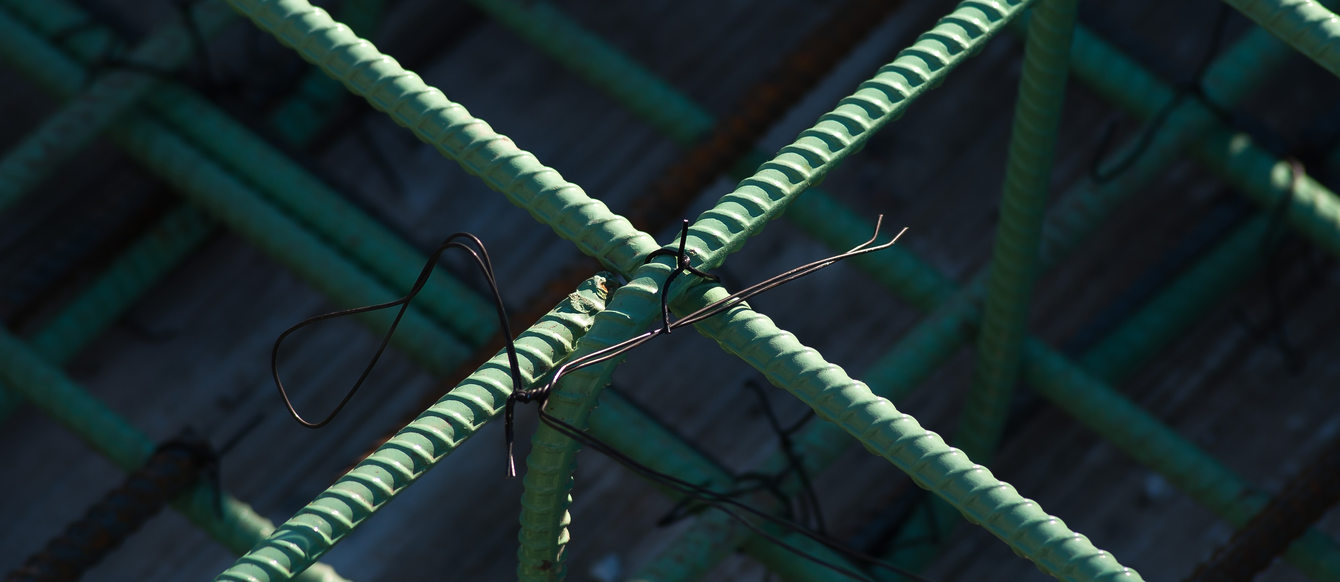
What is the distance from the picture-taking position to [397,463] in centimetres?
303

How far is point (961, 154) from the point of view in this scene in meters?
5.75

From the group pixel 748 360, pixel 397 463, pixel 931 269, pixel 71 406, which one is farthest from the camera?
pixel 931 269

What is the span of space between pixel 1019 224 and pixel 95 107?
3522 millimetres

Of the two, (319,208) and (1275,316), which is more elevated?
(1275,316)

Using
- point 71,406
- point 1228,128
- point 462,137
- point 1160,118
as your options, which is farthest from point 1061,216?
point 71,406

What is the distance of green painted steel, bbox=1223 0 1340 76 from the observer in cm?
334

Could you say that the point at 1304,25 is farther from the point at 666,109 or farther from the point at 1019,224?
the point at 666,109

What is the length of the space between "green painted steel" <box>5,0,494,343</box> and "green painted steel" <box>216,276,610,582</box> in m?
1.69

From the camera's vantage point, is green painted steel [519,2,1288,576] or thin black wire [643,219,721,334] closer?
thin black wire [643,219,721,334]

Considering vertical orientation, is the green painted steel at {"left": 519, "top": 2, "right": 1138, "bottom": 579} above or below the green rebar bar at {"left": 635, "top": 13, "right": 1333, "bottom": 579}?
below

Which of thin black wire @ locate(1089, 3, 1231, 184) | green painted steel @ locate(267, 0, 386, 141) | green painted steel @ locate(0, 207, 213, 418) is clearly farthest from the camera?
green painted steel @ locate(267, 0, 386, 141)

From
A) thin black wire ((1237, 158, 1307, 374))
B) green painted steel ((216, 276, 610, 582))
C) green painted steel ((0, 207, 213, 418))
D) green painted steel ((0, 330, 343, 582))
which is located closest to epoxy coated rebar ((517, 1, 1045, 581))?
green painted steel ((216, 276, 610, 582))

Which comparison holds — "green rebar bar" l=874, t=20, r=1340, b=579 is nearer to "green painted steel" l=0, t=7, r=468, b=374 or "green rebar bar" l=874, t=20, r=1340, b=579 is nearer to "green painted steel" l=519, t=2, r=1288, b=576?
"green painted steel" l=519, t=2, r=1288, b=576

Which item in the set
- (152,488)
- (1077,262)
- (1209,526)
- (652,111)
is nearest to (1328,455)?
(1209,526)
